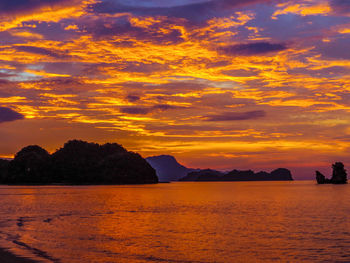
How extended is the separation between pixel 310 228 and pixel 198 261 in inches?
1093

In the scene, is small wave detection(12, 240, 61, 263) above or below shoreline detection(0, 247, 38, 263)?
below

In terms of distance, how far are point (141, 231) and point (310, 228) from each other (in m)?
22.4

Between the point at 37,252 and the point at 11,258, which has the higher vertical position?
the point at 11,258

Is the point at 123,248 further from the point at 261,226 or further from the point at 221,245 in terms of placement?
the point at 261,226

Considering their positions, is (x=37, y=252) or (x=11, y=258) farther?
(x=37, y=252)

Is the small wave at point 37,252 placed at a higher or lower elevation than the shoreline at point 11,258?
lower

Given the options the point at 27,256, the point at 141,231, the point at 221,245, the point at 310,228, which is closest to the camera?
the point at 27,256

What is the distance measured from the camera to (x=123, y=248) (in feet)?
125

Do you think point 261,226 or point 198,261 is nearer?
point 198,261

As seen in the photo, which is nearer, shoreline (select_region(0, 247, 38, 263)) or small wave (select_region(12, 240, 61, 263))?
shoreline (select_region(0, 247, 38, 263))

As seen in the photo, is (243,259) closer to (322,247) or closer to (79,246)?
(322,247)

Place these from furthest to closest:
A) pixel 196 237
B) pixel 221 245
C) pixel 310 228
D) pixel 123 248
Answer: pixel 310 228 < pixel 196 237 < pixel 221 245 < pixel 123 248

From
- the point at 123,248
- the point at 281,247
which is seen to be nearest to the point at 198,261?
the point at 123,248

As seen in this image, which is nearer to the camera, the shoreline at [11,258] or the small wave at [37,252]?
the shoreline at [11,258]
